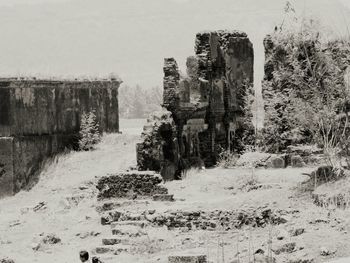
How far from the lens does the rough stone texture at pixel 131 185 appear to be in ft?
70.8

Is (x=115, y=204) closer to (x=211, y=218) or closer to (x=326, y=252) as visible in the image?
(x=211, y=218)

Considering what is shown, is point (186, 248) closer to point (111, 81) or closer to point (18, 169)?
point (18, 169)

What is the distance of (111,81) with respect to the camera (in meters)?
32.9

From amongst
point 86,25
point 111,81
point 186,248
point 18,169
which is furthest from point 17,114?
point 86,25

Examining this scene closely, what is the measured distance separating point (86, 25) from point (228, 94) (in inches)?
4133

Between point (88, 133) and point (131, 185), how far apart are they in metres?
9.68

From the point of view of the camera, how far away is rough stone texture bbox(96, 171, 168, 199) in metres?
21.6

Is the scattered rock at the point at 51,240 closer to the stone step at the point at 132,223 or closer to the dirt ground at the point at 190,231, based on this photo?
the dirt ground at the point at 190,231

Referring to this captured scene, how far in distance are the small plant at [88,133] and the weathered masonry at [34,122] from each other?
254 mm

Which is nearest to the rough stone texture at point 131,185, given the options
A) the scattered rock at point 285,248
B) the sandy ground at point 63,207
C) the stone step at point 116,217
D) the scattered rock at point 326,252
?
the sandy ground at point 63,207

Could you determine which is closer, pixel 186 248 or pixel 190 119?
pixel 186 248

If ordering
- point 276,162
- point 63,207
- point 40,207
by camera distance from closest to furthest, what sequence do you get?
point 63,207 < point 40,207 < point 276,162

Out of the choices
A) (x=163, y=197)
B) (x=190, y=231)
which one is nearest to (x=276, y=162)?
(x=163, y=197)

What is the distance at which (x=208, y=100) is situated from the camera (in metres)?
31.0
